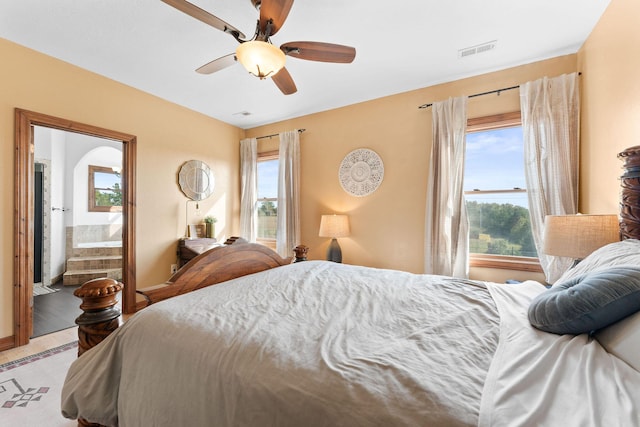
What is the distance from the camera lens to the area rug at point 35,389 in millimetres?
1621

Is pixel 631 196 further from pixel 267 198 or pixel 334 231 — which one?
pixel 267 198

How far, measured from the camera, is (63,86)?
273 centimetres

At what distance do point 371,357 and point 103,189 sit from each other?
270 inches

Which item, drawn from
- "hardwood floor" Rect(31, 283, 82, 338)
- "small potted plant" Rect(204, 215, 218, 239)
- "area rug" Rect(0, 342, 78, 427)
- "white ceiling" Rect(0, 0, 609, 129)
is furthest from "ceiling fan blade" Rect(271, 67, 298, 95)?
"hardwood floor" Rect(31, 283, 82, 338)

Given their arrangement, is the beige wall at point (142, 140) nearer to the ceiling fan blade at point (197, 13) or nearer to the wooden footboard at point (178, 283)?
the wooden footboard at point (178, 283)

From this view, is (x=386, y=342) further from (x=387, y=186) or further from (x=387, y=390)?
(x=387, y=186)

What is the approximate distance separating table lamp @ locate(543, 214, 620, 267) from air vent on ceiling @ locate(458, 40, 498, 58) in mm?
1628

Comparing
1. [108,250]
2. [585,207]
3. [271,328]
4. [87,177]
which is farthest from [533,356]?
[87,177]

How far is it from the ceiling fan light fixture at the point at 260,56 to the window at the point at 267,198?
2.68m

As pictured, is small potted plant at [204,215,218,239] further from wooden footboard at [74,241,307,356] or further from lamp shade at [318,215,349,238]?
wooden footboard at [74,241,307,356]

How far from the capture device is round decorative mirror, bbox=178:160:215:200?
384cm

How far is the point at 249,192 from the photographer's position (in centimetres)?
448

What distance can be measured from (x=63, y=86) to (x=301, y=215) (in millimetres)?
2941

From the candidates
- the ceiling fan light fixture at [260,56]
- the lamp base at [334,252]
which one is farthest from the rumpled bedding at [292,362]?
the lamp base at [334,252]
